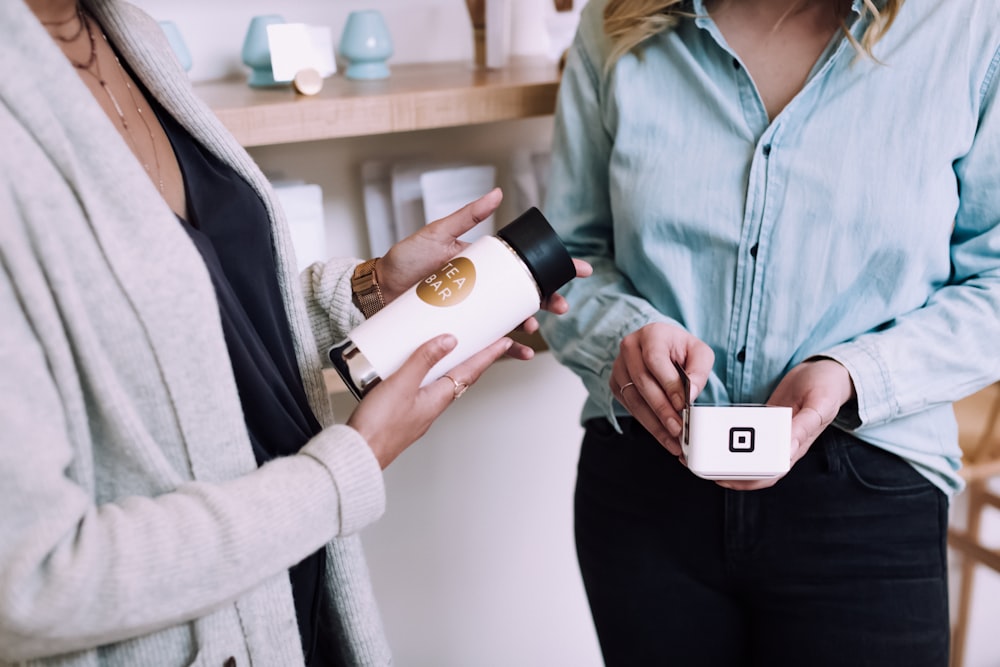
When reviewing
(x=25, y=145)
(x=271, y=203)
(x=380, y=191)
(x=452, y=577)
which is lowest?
(x=452, y=577)

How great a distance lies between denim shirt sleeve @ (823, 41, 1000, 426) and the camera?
84 centimetres

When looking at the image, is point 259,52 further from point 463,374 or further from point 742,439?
point 742,439

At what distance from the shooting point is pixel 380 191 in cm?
143

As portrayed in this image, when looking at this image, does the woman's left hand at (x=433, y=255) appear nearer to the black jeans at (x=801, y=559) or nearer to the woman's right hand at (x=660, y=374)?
the woman's right hand at (x=660, y=374)

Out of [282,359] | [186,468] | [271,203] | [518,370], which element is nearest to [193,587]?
[186,468]

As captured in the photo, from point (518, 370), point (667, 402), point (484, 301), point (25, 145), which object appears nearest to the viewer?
point (25, 145)

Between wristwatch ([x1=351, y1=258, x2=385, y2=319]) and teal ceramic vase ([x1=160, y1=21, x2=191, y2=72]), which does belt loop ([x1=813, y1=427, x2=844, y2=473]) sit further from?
teal ceramic vase ([x1=160, y1=21, x2=191, y2=72])

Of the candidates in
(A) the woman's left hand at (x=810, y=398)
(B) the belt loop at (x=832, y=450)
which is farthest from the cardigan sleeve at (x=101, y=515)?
(B) the belt loop at (x=832, y=450)

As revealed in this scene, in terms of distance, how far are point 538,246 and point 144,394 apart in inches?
12.8

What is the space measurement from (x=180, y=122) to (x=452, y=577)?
1173 millimetres

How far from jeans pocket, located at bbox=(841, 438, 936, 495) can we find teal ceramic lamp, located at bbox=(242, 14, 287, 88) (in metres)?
0.87

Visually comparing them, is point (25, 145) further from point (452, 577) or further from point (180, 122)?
point (452, 577)

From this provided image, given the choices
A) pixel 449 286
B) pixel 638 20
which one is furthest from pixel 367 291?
pixel 638 20

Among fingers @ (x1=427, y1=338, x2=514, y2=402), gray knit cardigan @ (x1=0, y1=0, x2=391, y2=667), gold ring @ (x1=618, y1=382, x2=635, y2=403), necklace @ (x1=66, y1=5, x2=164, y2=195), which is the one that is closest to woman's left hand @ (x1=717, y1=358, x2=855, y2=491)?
gold ring @ (x1=618, y1=382, x2=635, y2=403)
